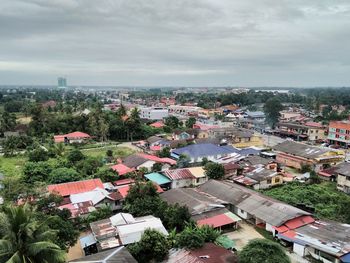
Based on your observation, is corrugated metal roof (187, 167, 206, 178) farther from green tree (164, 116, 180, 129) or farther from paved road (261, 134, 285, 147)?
green tree (164, 116, 180, 129)

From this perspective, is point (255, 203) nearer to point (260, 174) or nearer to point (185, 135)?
point (260, 174)

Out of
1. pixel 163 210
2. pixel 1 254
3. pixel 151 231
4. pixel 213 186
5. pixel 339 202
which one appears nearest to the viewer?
pixel 1 254

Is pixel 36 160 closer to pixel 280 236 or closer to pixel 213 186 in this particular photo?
pixel 213 186

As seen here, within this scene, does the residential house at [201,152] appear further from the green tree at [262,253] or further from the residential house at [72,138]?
the green tree at [262,253]

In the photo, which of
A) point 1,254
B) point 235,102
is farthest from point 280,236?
point 235,102

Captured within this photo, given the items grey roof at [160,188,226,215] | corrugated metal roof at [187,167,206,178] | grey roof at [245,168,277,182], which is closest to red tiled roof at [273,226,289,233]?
grey roof at [160,188,226,215]

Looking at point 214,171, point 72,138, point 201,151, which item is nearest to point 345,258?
point 214,171

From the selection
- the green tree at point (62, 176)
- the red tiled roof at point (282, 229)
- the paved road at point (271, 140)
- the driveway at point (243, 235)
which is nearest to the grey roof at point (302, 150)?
the paved road at point (271, 140)
